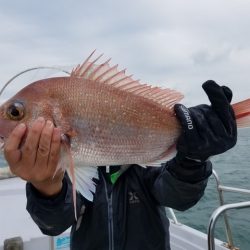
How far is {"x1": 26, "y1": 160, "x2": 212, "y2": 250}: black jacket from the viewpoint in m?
2.04

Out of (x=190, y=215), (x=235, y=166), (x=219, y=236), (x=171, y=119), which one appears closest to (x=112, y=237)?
(x=171, y=119)

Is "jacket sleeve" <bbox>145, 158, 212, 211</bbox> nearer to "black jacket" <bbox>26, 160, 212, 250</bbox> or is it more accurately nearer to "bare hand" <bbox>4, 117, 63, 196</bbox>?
"black jacket" <bbox>26, 160, 212, 250</bbox>

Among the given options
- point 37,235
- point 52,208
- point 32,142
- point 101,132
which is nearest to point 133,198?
point 52,208

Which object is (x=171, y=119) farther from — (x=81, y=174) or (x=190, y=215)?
(x=190, y=215)

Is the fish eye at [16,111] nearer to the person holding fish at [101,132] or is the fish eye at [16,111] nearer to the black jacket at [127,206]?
the person holding fish at [101,132]

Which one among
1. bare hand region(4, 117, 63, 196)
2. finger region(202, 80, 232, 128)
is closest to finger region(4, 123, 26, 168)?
bare hand region(4, 117, 63, 196)

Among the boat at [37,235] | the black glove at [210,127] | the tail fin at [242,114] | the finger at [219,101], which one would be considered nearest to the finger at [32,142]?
the black glove at [210,127]

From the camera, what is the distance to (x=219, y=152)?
188cm

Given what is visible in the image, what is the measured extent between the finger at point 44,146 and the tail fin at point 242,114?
881 millimetres

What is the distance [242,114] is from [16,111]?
108cm

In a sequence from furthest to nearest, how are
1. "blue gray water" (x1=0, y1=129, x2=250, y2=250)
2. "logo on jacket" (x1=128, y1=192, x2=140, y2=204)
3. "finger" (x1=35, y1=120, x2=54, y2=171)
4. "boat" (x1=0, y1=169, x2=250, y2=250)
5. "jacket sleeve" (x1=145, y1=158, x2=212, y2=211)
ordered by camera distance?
"blue gray water" (x1=0, y1=129, x2=250, y2=250), "boat" (x1=0, y1=169, x2=250, y2=250), "logo on jacket" (x1=128, y1=192, x2=140, y2=204), "jacket sleeve" (x1=145, y1=158, x2=212, y2=211), "finger" (x1=35, y1=120, x2=54, y2=171)

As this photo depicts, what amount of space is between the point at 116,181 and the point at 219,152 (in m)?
0.70

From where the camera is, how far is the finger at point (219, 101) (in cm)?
182

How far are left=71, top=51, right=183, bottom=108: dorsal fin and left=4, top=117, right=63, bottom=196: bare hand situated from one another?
0.30 metres
